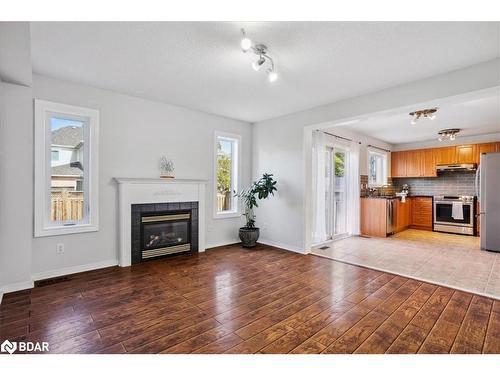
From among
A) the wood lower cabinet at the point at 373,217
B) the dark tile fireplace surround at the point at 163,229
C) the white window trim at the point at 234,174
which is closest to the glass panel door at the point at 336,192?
the wood lower cabinet at the point at 373,217

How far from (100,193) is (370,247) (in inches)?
192

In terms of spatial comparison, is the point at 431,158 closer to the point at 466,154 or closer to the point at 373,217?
the point at 466,154

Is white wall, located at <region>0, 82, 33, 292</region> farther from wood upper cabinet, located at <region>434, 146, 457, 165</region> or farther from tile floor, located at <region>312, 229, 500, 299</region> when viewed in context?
wood upper cabinet, located at <region>434, 146, 457, 165</region>

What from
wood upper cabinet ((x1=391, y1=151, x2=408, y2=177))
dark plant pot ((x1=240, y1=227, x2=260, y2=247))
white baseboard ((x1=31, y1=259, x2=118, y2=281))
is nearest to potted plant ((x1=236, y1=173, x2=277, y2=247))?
dark plant pot ((x1=240, y1=227, x2=260, y2=247))

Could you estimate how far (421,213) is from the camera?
707 cm

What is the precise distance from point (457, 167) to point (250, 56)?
6646 millimetres

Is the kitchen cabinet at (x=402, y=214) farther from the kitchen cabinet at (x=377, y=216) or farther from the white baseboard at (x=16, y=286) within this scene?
the white baseboard at (x=16, y=286)

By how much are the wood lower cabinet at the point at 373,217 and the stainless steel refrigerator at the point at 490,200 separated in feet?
5.64

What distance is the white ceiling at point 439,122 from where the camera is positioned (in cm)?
389

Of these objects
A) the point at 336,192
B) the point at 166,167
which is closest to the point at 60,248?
the point at 166,167

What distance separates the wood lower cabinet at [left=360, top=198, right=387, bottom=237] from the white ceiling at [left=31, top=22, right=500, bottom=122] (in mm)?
3375

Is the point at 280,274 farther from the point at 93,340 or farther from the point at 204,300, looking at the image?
the point at 93,340
